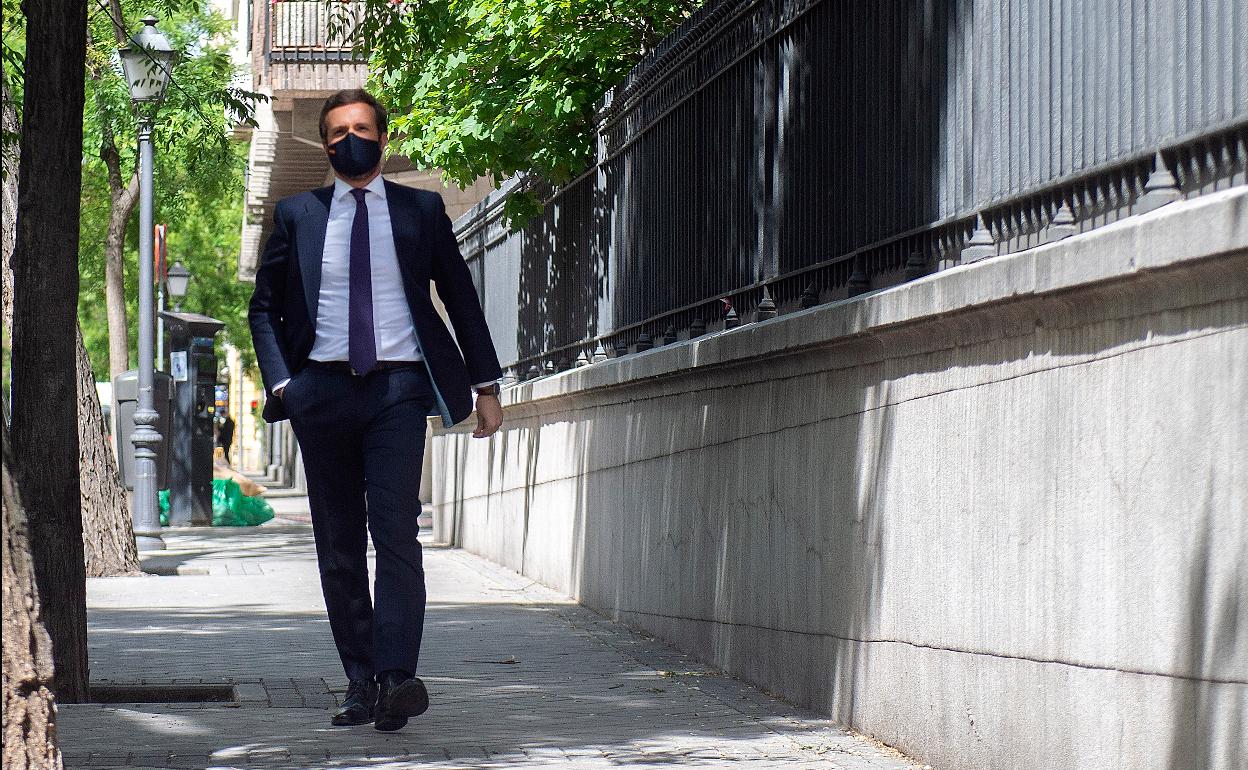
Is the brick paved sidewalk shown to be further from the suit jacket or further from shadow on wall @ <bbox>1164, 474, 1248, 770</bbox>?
shadow on wall @ <bbox>1164, 474, 1248, 770</bbox>

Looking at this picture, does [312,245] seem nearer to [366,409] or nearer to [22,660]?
[366,409]

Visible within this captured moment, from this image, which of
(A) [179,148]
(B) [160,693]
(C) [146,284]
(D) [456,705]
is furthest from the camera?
(A) [179,148]

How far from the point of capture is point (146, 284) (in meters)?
19.1

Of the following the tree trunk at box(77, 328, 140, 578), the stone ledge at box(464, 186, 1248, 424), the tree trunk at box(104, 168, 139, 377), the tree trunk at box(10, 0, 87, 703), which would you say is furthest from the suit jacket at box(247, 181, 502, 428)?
the tree trunk at box(104, 168, 139, 377)

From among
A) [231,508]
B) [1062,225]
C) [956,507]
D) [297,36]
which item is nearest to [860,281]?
[956,507]

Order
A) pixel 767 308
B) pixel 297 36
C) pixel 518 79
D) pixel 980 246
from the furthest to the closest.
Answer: pixel 297 36 < pixel 518 79 < pixel 767 308 < pixel 980 246

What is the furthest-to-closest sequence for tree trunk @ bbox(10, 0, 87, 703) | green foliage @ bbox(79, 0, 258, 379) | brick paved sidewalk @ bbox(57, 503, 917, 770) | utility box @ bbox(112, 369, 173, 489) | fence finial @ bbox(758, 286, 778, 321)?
utility box @ bbox(112, 369, 173, 489), green foliage @ bbox(79, 0, 258, 379), fence finial @ bbox(758, 286, 778, 321), tree trunk @ bbox(10, 0, 87, 703), brick paved sidewalk @ bbox(57, 503, 917, 770)

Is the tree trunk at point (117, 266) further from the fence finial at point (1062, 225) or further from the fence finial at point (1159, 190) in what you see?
the fence finial at point (1159, 190)

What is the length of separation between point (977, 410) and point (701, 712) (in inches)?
78.8

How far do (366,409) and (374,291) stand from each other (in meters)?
0.36

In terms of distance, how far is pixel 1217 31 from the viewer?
407 cm

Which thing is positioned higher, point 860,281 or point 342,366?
point 860,281

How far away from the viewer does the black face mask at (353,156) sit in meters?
5.99

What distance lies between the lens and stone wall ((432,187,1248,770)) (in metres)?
3.74
